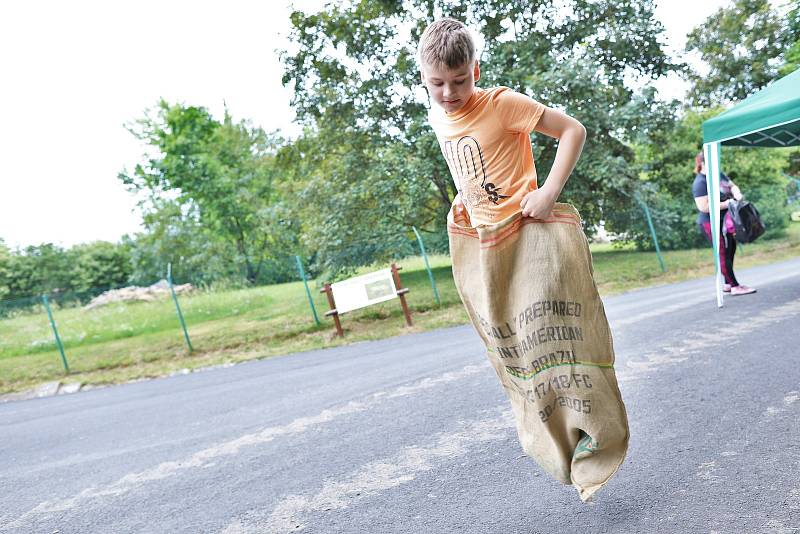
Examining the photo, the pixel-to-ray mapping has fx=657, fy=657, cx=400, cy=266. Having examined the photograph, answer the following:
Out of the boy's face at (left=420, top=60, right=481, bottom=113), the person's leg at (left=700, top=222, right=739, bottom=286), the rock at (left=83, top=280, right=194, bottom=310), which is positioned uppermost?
the boy's face at (left=420, top=60, right=481, bottom=113)

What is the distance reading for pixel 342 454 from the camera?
13.5 feet

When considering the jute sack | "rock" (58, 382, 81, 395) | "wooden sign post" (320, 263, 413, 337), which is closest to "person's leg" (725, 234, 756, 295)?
"wooden sign post" (320, 263, 413, 337)

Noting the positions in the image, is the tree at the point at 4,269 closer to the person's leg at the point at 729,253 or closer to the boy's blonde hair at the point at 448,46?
the person's leg at the point at 729,253

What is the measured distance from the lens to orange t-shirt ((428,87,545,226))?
2385mm

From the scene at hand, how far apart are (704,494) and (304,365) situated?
23.4 ft

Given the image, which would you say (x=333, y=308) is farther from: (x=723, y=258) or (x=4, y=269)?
(x=4, y=269)

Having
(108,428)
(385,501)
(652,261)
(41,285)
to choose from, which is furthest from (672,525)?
(41,285)

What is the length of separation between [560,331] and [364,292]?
32.8ft

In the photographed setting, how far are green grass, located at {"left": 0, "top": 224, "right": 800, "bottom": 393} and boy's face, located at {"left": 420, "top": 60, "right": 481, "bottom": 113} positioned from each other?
9.52 meters

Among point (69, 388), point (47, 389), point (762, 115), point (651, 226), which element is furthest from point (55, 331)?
point (651, 226)

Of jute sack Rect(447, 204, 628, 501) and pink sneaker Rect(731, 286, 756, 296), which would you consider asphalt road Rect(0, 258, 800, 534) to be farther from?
pink sneaker Rect(731, 286, 756, 296)

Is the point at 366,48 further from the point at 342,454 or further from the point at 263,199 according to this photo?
the point at 263,199

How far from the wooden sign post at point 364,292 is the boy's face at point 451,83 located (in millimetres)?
9744

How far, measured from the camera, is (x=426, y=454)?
150 inches
